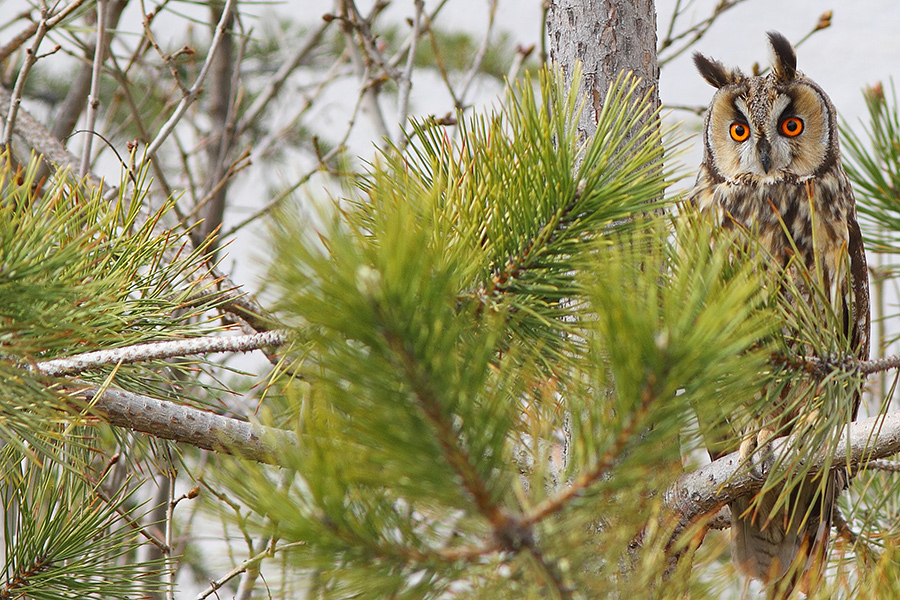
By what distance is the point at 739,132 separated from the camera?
4.42 feet

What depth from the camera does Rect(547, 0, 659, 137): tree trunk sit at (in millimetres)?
961

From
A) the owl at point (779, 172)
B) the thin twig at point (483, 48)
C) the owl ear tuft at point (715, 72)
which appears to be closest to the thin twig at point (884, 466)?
the owl at point (779, 172)

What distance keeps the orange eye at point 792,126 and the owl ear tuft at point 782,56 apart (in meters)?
0.07

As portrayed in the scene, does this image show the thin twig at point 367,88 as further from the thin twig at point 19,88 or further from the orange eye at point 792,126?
the orange eye at point 792,126

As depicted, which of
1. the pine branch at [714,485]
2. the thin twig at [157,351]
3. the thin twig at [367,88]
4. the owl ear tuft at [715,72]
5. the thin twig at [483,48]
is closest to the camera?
the thin twig at [157,351]

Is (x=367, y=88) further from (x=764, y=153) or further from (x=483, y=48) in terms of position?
(x=764, y=153)

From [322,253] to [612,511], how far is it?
222 mm

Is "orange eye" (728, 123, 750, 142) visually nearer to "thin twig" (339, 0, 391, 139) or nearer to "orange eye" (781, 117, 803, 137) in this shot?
"orange eye" (781, 117, 803, 137)

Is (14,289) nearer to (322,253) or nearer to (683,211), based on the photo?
(322,253)

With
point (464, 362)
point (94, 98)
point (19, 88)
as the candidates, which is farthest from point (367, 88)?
point (464, 362)

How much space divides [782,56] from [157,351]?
1.10m

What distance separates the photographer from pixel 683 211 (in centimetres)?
72

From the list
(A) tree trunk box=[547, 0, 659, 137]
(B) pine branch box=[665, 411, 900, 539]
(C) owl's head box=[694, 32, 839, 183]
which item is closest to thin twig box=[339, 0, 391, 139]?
(C) owl's head box=[694, 32, 839, 183]

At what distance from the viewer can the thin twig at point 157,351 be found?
663 millimetres
